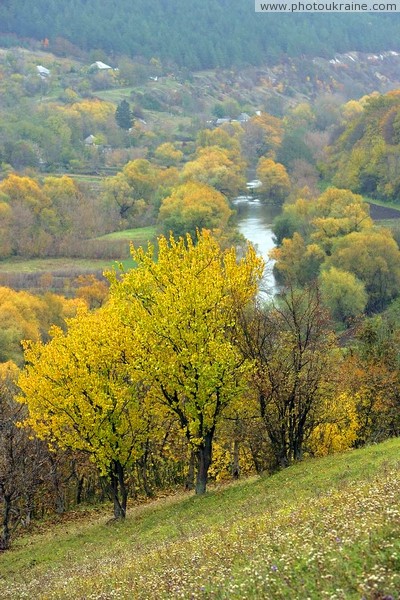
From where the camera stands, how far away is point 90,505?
42531 mm

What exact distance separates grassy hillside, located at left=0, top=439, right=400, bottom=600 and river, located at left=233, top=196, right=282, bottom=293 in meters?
77.9

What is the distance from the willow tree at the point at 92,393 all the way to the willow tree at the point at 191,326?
117 centimetres

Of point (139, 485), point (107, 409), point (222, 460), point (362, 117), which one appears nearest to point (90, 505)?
point (139, 485)

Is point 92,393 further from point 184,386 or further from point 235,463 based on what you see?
point 235,463

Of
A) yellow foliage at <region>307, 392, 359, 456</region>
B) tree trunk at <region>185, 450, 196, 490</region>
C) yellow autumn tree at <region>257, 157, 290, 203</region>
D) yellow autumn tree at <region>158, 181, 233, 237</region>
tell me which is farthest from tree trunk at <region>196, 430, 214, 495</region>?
yellow autumn tree at <region>257, 157, 290, 203</region>

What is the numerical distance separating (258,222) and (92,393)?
117473mm

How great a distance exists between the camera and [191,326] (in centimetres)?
2820

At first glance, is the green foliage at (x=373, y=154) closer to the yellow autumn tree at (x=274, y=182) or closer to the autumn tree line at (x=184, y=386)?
the yellow autumn tree at (x=274, y=182)

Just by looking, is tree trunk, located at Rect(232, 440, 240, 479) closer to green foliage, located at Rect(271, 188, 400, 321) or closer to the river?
green foliage, located at Rect(271, 188, 400, 321)

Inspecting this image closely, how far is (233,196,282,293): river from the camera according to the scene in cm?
12126

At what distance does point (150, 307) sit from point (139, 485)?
18.1 m

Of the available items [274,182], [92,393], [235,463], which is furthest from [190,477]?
[274,182]

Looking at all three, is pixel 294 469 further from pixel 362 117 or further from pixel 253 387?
pixel 362 117

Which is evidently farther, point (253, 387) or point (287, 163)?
point (287, 163)
